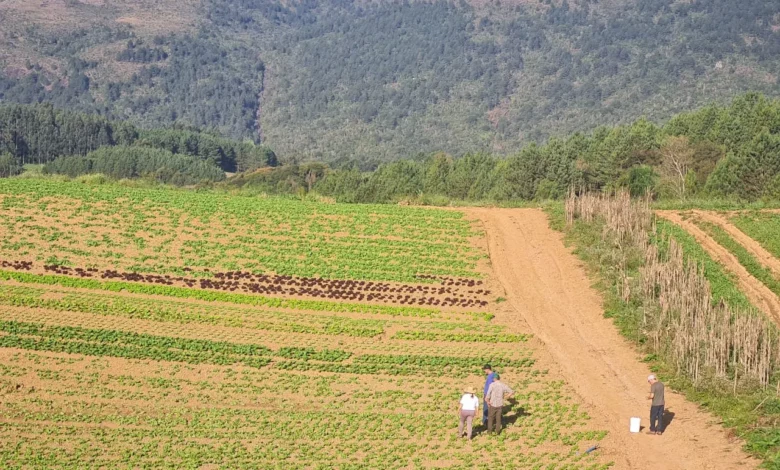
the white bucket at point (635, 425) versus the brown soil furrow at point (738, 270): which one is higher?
the brown soil furrow at point (738, 270)

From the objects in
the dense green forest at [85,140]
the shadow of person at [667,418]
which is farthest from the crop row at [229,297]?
the dense green forest at [85,140]

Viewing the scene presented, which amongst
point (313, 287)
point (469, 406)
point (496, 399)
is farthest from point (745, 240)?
point (469, 406)

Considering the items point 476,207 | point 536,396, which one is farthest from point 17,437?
point 476,207

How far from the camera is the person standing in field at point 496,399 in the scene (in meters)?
30.0

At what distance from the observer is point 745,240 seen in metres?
52.5

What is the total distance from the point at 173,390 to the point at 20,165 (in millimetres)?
136592

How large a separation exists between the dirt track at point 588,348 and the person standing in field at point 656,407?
0.26 m

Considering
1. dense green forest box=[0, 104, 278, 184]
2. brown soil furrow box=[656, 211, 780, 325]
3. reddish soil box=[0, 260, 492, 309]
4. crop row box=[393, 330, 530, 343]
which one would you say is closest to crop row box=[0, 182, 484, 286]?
reddish soil box=[0, 260, 492, 309]

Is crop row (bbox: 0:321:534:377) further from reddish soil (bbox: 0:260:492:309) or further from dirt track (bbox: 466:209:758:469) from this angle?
reddish soil (bbox: 0:260:492:309)

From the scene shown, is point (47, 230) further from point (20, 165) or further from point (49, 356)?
point (20, 165)

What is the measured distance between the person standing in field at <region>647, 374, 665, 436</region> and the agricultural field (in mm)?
1514

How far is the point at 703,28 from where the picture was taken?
199 m

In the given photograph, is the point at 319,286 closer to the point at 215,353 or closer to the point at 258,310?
the point at 258,310

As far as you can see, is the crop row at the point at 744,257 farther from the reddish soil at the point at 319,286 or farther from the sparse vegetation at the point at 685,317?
the reddish soil at the point at 319,286
